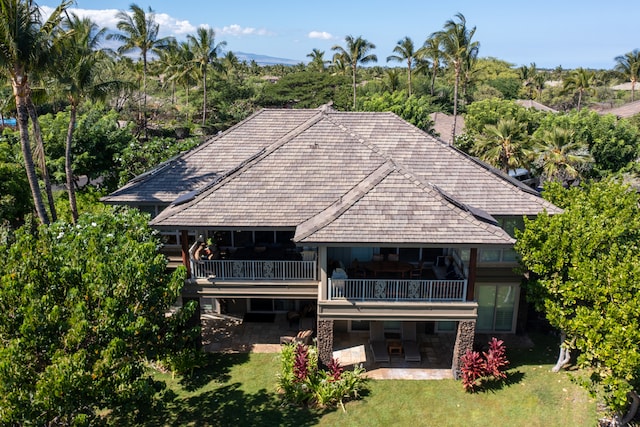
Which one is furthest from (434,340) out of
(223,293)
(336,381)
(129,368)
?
(129,368)

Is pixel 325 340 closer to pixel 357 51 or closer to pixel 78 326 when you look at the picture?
pixel 78 326

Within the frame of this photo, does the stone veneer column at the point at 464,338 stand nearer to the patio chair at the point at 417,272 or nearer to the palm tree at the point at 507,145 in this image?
the patio chair at the point at 417,272

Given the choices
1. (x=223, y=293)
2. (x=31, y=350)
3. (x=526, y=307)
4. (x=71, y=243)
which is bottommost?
(x=526, y=307)

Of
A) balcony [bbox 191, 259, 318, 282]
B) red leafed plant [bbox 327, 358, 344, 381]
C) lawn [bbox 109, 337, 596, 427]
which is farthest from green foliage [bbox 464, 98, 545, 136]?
red leafed plant [bbox 327, 358, 344, 381]

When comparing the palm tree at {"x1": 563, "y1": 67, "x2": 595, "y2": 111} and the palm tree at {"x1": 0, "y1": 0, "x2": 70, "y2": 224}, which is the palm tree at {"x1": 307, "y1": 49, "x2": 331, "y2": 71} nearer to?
the palm tree at {"x1": 563, "y1": 67, "x2": 595, "y2": 111}

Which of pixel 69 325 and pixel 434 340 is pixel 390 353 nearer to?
pixel 434 340

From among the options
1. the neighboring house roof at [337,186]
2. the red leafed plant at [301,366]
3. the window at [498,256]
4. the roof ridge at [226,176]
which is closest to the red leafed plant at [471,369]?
the window at [498,256]

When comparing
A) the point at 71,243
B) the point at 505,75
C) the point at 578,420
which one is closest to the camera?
the point at 71,243
